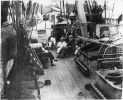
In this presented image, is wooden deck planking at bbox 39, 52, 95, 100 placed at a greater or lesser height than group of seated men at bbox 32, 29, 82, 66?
lesser

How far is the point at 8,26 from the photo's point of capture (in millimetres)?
4492

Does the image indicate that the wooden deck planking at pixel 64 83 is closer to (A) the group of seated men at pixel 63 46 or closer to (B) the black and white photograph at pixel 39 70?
(B) the black and white photograph at pixel 39 70

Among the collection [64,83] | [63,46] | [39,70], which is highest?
[63,46]

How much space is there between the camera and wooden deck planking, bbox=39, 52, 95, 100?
4.50m

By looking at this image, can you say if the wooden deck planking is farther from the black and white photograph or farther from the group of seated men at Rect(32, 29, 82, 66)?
the group of seated men at Rect(32, 29, 82, 66)

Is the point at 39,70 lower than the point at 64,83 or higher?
higher

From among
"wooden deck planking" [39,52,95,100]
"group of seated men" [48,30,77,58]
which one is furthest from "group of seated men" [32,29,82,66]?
"wooden deck planking" [39,52,95,100]

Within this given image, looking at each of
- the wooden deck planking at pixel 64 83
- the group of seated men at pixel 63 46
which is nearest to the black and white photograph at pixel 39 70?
the wooden deck planking at pixel 64 83

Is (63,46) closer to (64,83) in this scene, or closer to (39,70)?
(39,70)

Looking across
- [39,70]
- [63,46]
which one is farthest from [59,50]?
[39,70]

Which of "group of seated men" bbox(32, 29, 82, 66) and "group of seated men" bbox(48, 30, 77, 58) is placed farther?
"group of seated men" bbox(48, 30, 77, 58)

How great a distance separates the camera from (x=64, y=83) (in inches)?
215

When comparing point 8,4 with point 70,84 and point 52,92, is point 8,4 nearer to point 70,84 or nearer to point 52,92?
point 52,92

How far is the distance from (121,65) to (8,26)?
12.4 feet
